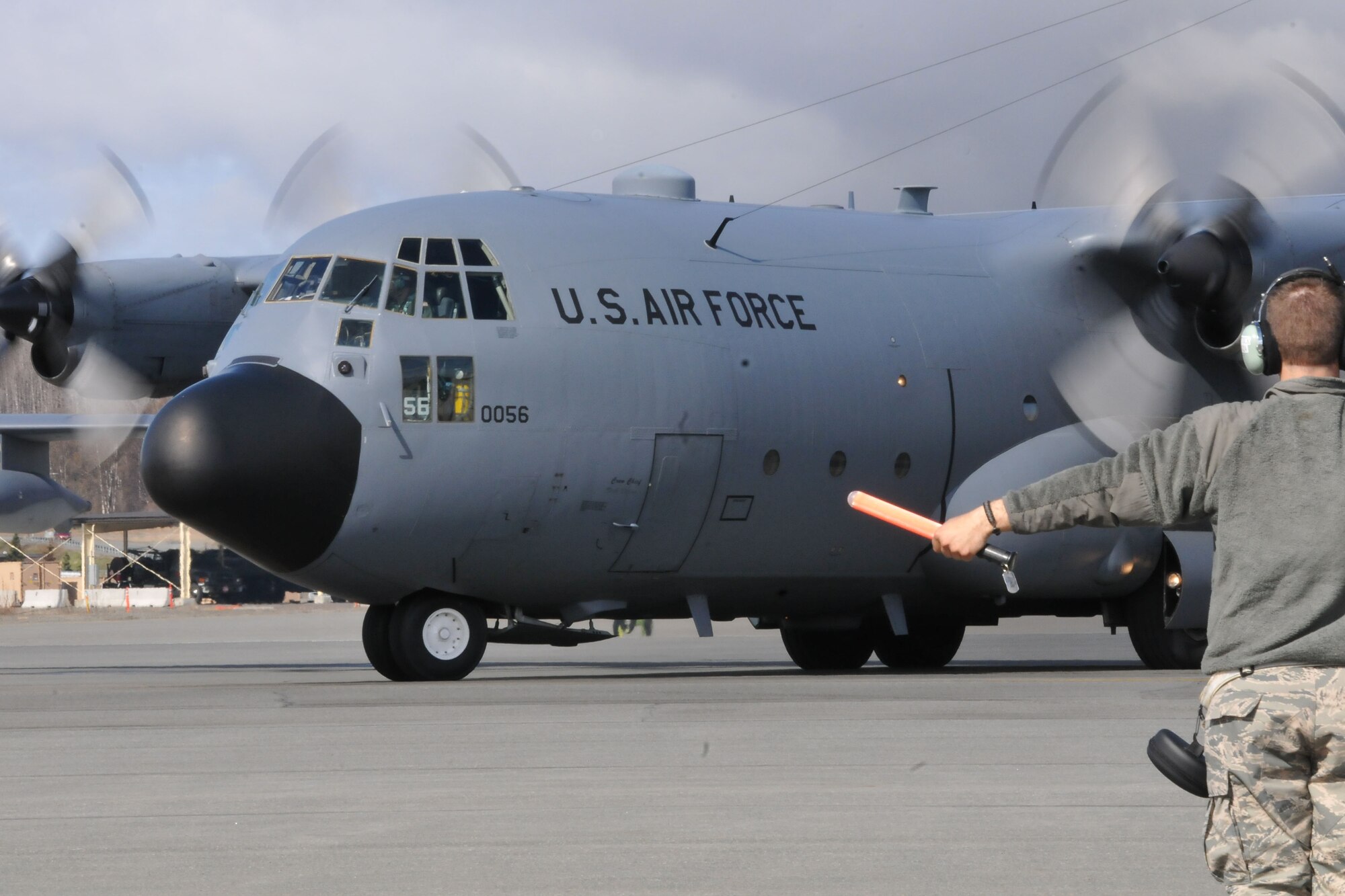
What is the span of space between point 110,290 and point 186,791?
11777 mm

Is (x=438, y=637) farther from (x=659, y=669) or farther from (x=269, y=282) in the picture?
(x=659, y=669)

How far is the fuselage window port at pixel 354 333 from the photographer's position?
613 inches

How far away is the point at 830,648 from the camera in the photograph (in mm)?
21125

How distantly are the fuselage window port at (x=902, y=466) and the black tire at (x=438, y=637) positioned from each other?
4.37 metres

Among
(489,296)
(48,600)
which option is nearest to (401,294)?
(489,296)

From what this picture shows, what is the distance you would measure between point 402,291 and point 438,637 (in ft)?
9.97

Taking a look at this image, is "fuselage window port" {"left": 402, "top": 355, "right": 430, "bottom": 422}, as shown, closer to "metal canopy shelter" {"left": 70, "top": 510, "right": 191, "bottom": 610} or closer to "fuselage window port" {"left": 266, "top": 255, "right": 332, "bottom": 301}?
"fuselage window port" {"left": 266, "top": 255, "right": 332, "bottom": 301}

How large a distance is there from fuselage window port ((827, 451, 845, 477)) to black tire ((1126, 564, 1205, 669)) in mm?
3532

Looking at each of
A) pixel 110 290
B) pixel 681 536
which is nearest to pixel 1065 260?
pixel 681 536

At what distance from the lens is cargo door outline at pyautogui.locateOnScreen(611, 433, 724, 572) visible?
1661 cm

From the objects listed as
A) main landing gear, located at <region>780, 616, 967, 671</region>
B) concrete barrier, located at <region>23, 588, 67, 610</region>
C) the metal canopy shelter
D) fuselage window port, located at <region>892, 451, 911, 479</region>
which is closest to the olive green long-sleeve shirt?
fuselage window port, located at <region>892, 451, 911, 479</region>

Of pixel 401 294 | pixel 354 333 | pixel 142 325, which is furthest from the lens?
pixel 142 325

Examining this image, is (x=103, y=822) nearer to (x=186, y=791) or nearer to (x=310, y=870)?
(x=186, y=791)

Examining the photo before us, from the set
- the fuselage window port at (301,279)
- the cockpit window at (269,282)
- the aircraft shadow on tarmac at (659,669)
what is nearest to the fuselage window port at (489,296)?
the fuselage window port at (301,279)
